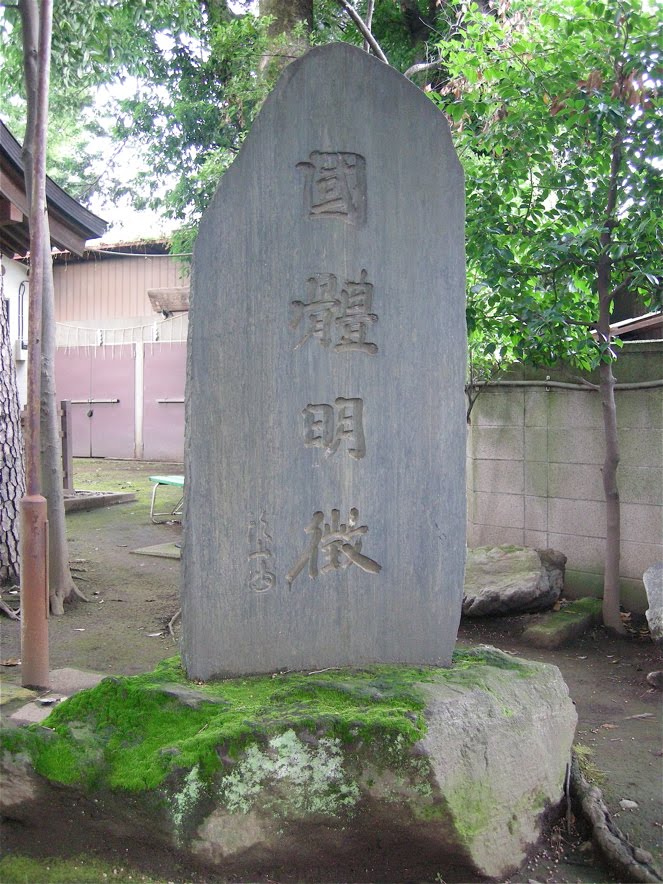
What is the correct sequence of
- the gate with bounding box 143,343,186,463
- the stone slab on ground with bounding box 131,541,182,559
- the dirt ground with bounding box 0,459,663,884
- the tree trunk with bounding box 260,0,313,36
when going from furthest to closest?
the gate with bounding box 143,343,186,463 → the tree trunk with bounding box 260,0,313,36 → the stone slab on ground with bounding box 131,541,182,559 → the dirt ground with bounding box 0,459,663,884

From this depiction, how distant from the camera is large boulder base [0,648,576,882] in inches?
99.2

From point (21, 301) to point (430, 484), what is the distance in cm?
1192

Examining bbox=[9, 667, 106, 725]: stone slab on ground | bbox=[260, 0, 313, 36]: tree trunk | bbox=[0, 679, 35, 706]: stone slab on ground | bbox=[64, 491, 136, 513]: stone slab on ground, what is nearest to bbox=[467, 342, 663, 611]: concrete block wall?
bbox=[9, 667, 106, 725]: stone slab on ground

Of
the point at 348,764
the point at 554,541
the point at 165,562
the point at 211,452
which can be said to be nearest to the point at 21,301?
the point at 165,562

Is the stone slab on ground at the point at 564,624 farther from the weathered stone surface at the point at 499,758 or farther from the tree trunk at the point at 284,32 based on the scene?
the tree trunk at the point at 284,32

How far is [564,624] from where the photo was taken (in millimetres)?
5508

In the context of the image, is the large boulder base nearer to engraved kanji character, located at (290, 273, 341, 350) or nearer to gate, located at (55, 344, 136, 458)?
engraved kanji character, located at (290, 273, 341, 350)

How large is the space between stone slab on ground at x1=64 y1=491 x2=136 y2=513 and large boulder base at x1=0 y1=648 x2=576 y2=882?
7551mm

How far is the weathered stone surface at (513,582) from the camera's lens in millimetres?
5641

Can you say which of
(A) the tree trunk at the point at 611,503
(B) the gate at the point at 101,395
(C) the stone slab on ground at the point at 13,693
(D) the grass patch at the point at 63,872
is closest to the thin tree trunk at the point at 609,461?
(A) the tree trunk at the point at 611,503

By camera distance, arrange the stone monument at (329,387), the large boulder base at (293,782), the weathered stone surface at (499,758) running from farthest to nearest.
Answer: the stone monument at (329,387) → the weathered stone surface at (499,758) → the large boulder base at (293,782)
